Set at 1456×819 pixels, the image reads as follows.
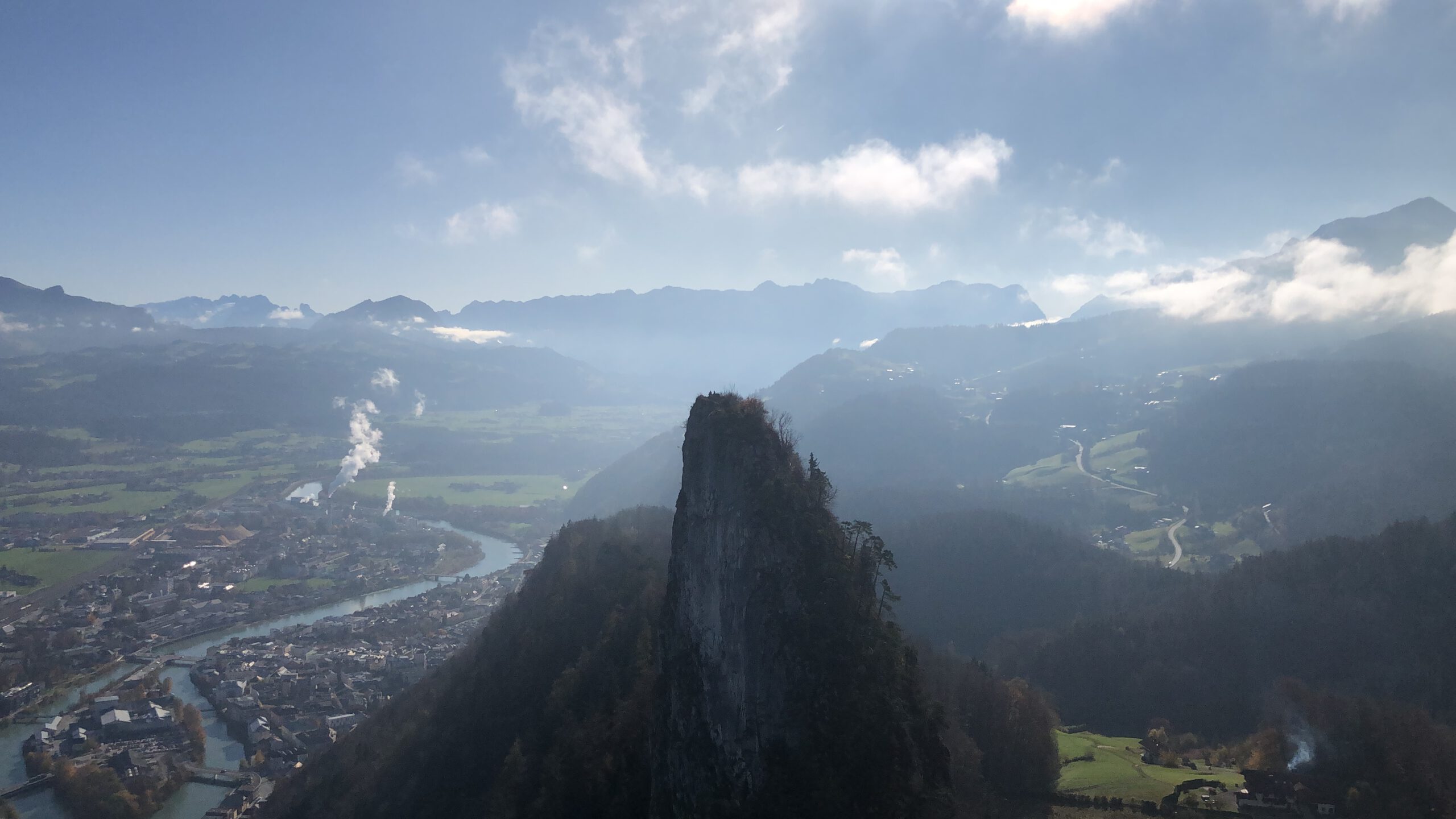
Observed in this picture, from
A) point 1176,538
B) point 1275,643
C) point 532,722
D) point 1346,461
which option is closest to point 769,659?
point 532,722

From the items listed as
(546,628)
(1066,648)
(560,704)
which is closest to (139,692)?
(546,628)

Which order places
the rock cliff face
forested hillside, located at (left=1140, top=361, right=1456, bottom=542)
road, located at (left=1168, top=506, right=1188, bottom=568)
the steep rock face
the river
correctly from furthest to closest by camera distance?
forested hillside, located at (left=1140, top=361, right=1456, bottom=542) < road, located at (left=1168, top=506, right=1188, bottom=568) < the river < the steep rock face < the rock cliff face

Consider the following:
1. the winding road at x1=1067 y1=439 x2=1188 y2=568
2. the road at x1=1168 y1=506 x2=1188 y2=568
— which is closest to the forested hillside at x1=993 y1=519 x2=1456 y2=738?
the winding road at x1=1067 y1=439 x2=1188 y2=568

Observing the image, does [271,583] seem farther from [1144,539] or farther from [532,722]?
[1144,539]

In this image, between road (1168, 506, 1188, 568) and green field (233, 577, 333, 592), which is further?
road (1168, 506, 1188, 568)

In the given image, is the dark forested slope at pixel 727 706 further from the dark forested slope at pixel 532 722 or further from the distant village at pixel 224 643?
the distant village at pixel 224 643

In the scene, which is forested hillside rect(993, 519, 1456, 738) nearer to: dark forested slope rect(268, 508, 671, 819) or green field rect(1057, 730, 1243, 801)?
green field rect(1057, 730, 1243, 801)

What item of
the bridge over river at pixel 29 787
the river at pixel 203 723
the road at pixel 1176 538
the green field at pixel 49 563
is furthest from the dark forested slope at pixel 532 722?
the road at pixel 1176 538
